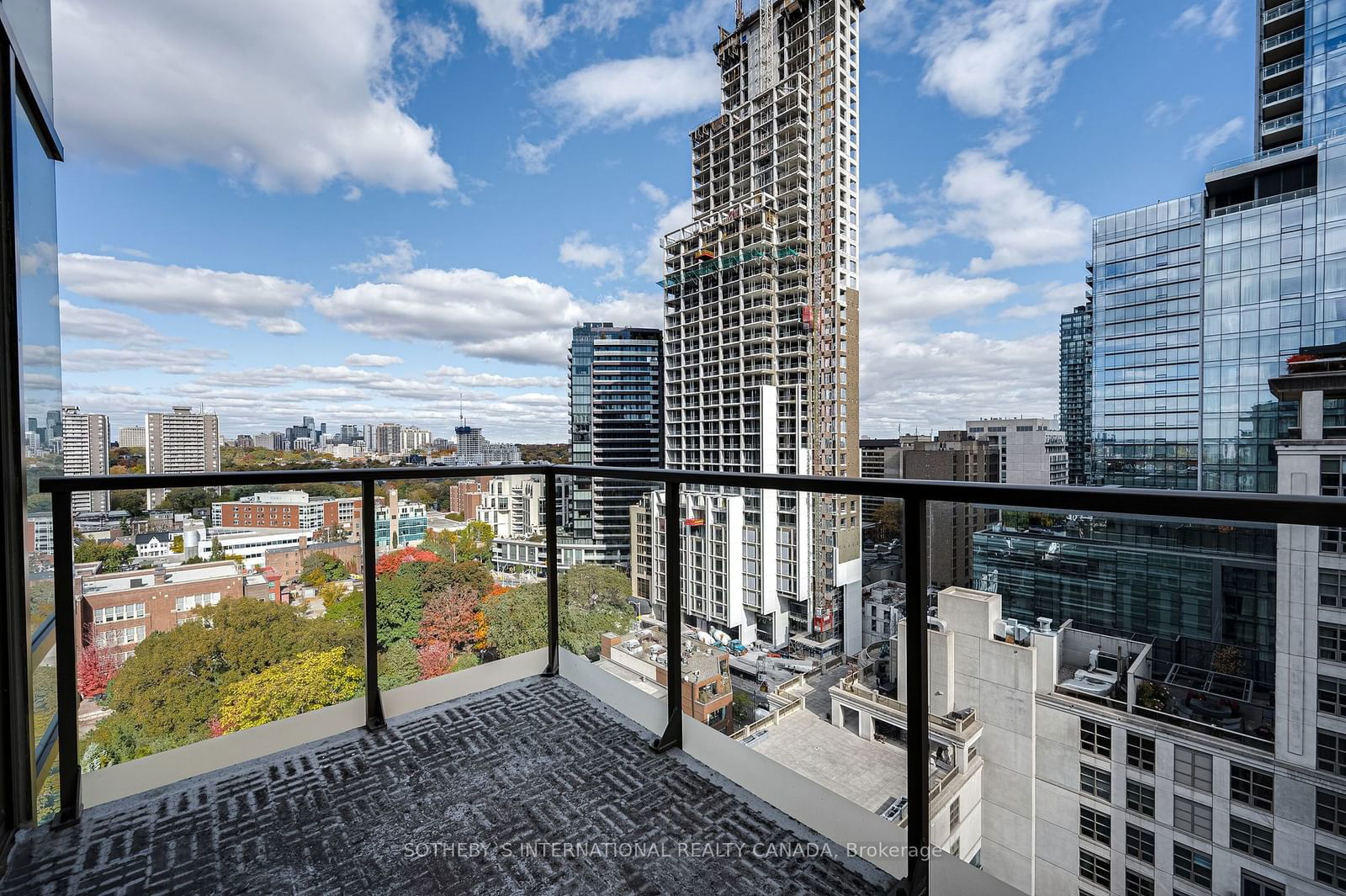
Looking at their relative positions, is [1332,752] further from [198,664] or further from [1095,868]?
[198,664]

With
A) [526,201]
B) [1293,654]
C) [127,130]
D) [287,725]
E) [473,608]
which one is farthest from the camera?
[526,201]

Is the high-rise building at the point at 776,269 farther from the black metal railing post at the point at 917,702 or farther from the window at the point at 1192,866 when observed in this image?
the window at the point at 1192,866

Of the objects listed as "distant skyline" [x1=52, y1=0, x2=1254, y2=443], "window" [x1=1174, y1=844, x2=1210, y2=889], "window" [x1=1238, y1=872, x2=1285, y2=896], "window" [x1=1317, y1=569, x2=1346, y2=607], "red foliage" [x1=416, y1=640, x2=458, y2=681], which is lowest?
"red foliage" [x1=416, y1=640, x2=458, y2=681]

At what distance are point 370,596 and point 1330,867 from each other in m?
2.61

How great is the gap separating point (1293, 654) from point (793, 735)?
3.56 ft

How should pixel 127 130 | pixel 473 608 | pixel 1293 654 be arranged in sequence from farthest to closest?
pixel 127 130 → pixel 473 608 → pixel 1293 654

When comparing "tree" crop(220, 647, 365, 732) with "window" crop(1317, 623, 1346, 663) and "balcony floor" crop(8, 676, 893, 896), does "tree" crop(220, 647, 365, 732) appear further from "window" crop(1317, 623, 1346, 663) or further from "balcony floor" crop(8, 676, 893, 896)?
"window" crop(1317, 623, 1346, 663)

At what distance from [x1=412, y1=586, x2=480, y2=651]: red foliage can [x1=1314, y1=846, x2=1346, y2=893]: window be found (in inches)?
105

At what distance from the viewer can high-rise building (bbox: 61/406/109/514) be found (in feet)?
5.62

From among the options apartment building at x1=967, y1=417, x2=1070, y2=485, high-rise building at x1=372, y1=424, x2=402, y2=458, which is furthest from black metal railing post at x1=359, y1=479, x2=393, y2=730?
apartment building at x1=967, y1=417, x2=1070, y2=485

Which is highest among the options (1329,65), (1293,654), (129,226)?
(1329,65)

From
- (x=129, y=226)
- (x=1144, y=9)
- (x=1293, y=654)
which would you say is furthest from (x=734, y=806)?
(x=1144, y=9)

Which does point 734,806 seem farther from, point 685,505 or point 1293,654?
point 1293,654

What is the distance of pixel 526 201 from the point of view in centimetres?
1381
